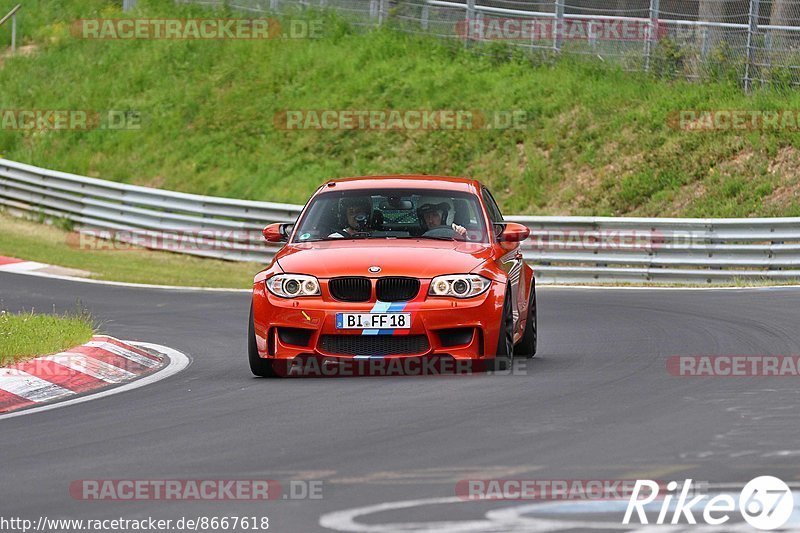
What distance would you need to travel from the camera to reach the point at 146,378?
11016 mm

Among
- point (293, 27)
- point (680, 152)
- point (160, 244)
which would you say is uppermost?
point (293, 27)

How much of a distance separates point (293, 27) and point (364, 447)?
102 feet

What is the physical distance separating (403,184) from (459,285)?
171 cm

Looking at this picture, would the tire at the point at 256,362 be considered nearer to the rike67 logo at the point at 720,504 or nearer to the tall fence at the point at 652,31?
the rike67 logo at the point at 720,504

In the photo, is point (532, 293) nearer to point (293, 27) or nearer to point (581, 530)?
point (581, 530)

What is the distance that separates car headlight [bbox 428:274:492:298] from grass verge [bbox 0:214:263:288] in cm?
1136

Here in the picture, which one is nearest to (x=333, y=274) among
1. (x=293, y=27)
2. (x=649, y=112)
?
(x=649, y=112)

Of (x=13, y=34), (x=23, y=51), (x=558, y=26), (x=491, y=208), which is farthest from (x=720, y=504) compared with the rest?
(x=23, y=51)

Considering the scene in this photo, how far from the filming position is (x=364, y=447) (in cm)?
745

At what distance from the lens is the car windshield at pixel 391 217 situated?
11.5m

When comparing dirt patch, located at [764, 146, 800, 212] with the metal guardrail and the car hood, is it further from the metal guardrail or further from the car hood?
the car hood

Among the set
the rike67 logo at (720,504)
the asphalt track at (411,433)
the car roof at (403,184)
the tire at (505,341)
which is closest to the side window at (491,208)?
the car roof at (403,184)

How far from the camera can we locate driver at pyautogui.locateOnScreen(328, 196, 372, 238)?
1156 centimetres

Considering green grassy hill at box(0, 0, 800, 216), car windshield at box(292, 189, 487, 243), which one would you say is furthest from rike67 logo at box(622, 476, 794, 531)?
green grassy hill at box(0, 0, 800, 216)
